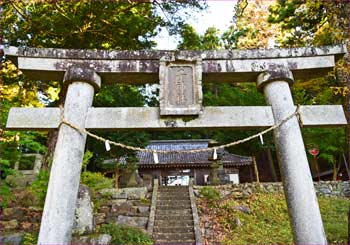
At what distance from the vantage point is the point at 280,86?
453cm

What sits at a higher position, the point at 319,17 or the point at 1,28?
the point at 319,17

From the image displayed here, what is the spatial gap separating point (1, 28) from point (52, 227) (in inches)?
310

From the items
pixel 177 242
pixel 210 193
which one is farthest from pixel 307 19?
Result: pixel 177 242

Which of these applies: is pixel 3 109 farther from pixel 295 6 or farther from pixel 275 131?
pixel 295 6

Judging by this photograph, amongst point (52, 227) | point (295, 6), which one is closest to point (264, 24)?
point (295, 6)

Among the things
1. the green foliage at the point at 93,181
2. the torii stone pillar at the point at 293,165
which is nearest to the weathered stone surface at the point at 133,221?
the green foliage at the point at 93,181

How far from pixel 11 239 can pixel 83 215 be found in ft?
6.28

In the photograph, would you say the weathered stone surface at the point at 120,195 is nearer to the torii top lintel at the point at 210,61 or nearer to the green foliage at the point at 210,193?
the green foliage at the point at 210,193

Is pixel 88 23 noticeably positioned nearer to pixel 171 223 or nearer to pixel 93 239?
pixel 93 239

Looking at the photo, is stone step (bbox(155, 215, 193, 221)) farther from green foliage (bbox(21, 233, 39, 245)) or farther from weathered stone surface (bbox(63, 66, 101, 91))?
weathered stone surface (bbox(63, 66, 101, 91))

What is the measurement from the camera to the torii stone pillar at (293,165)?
3.75 m

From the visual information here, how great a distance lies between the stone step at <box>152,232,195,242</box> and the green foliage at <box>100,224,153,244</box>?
0.49 m

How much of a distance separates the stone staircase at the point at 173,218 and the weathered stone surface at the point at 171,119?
6797mm

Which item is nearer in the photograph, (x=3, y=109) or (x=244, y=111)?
(x=244, y=111)
